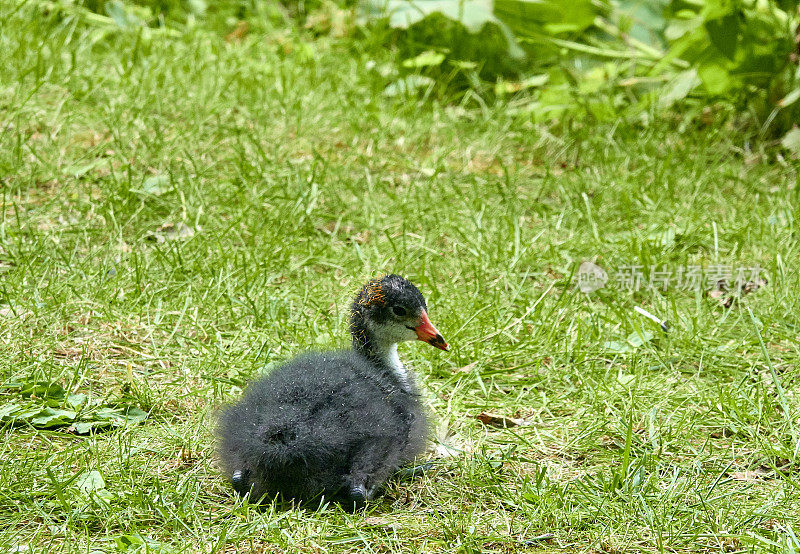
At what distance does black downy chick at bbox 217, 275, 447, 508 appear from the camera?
292cm

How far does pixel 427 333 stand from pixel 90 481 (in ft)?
4.11

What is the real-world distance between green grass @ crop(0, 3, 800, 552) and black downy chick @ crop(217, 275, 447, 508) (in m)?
Answer: 0.10

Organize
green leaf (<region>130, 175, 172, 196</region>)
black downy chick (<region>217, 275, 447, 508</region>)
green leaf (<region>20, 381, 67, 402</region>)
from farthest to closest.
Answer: green leaf (<region>130, 175, 172, 196</region>) → green leaf (<region>20, 381, 67, 402</region>) → black downy chick (<region>217, 275, 447, 508</region>)

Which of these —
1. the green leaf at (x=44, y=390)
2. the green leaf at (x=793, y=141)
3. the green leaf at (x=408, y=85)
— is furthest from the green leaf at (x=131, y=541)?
the green leaf at (x=793, y=141)

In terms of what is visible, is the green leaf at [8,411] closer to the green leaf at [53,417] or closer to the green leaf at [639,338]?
the green leaf at [53,417]

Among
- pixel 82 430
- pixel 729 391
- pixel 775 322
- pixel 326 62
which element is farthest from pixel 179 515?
pixel 326 62

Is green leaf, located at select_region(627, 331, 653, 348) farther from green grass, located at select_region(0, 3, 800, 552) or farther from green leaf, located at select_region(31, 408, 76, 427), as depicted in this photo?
green leaf, located at select_region(31, 408, 76, 427)

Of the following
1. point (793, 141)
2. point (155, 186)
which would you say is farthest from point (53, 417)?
point (793, 141)

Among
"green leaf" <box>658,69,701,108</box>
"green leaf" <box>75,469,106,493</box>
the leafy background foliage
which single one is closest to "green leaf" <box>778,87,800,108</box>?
the leafy background foliage

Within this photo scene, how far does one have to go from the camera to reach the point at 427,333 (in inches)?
136

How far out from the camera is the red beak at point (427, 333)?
3.44 m

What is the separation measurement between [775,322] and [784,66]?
2.35 meters

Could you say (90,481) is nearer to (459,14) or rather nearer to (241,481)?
(241,481)

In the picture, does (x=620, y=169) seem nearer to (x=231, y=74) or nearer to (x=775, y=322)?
(x=775, y=322)
